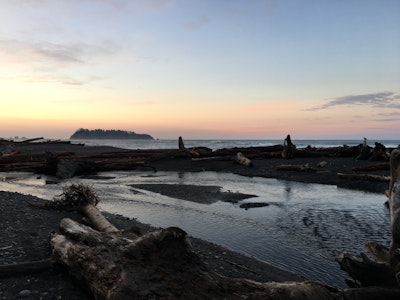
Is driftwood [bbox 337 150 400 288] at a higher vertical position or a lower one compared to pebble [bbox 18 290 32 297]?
higher

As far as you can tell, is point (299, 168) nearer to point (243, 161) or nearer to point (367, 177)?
point (367, 177)

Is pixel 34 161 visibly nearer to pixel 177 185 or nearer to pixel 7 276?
pixel 177 185

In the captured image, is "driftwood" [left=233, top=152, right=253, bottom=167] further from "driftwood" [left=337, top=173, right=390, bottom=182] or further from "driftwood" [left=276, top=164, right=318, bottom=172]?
"driftwood" [left=337, top=173, right=390, bottom=182]

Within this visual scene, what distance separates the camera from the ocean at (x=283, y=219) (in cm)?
704

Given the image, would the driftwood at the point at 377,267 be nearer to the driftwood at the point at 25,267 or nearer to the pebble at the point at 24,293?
the pebble at the point at 24,293

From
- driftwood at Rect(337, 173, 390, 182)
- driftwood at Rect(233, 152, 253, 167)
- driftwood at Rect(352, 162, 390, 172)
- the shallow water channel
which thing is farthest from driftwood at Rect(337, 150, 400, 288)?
driftwood at Rect(233, 152, 253, 167)

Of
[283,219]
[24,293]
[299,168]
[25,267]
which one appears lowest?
[283,219]

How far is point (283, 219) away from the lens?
9.94m

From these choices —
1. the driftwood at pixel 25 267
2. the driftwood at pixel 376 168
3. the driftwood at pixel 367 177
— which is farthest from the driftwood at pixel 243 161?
the driftwood at pixel 25 267

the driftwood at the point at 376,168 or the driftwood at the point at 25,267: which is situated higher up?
the driftwood at the point at 376,168

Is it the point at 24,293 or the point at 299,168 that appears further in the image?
the point at 299,168

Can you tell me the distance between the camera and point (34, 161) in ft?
81.9

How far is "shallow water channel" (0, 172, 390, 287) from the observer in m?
7.05

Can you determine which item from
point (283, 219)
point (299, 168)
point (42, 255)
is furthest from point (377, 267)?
point (299, 168)
